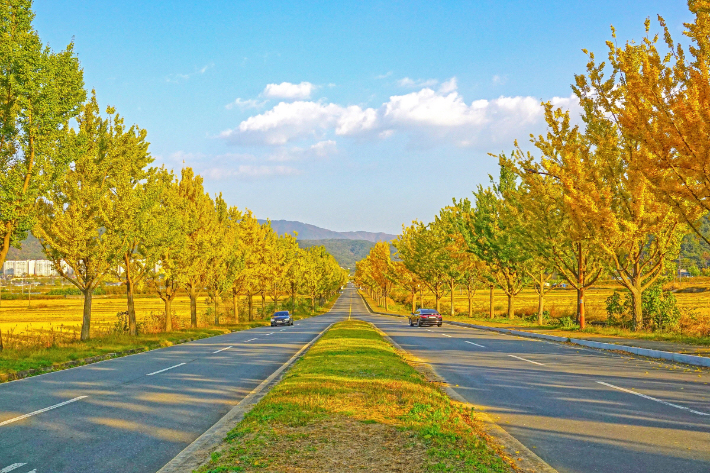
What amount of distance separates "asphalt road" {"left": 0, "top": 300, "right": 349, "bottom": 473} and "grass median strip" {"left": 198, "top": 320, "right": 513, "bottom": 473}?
1.13 meters

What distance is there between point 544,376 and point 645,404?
3.61 meters

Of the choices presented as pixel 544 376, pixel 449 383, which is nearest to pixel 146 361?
pixel 449 383

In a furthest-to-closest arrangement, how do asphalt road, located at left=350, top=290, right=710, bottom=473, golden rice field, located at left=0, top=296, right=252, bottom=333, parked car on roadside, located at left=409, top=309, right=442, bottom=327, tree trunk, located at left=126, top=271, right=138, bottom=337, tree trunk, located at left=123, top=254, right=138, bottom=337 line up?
golden rice field, located at left=0, top=296, right=252, bottom=333 → parked car on roadside, located at left=409, top=309, right=442, bottom=327 → tree trunk, located at left=126, top=271, right=138, bottom=337 → tree trunk, located at left=123, top=254, right=138, bottom=337 → asphalt road, located at left=350, top=290, right=710, bottom=473

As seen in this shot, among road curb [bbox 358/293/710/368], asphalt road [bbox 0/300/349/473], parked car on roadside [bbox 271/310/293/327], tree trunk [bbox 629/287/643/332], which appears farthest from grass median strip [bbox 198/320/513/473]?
parked car on roadside [bbox 271/310/293/327]

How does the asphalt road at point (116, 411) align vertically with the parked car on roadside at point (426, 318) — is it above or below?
above

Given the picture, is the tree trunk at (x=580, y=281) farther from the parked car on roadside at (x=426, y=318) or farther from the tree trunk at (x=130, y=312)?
the tree trunk at (x=130, y=312)

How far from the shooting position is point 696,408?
8352mm

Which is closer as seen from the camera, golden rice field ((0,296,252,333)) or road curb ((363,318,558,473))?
road curb ((363,318,558,473))

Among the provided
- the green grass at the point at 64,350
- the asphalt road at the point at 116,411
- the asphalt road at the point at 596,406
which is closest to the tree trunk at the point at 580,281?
the asphalt road at the point at 596,406

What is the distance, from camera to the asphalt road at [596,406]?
595 cm

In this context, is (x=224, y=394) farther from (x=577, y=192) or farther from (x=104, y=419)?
(x=577, y=192)

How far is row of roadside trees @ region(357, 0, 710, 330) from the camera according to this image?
1342cm

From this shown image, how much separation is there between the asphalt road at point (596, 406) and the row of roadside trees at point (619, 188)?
553cm

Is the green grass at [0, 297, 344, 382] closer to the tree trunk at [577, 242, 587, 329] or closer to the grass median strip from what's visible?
the grass median strip
